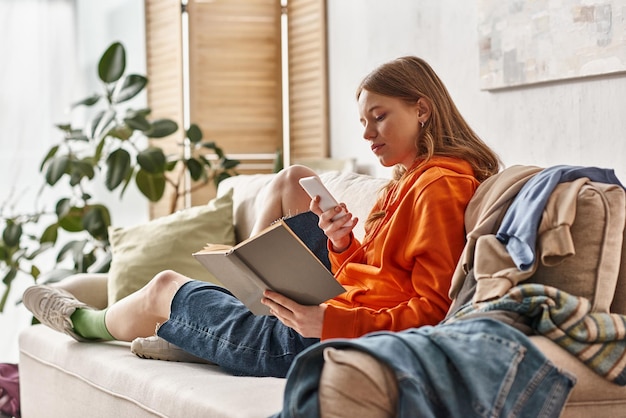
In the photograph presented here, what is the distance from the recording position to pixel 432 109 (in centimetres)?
227

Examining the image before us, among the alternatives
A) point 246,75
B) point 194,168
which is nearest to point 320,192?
point 194,168

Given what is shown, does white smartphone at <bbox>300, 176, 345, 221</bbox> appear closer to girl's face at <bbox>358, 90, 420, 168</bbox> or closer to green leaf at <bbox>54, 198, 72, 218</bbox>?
girl's face at <bbox>358, 90, 420, 168</bbox>

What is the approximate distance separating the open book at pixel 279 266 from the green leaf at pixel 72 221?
242 centimetres

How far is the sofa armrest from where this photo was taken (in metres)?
3.28

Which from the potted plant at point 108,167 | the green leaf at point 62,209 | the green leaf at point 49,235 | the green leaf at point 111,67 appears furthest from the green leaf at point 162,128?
the green leaf at point 49,235

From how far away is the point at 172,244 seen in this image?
3.27 m

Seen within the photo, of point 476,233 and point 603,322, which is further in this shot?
point 476,233

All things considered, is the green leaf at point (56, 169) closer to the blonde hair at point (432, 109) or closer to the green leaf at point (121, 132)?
the green leaf at point (121, 132)

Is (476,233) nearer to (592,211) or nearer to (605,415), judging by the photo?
(592,211)

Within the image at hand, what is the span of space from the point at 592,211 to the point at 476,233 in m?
0.23

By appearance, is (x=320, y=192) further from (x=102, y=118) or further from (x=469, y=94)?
(x=102, y=118)

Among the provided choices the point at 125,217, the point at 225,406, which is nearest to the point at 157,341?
the point at 225,406

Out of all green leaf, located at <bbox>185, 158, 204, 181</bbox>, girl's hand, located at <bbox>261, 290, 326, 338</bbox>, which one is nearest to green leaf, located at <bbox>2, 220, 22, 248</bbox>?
green leaf, located at <bbox>185, 158, 204, 181</bbox>

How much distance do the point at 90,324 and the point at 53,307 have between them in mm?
125
